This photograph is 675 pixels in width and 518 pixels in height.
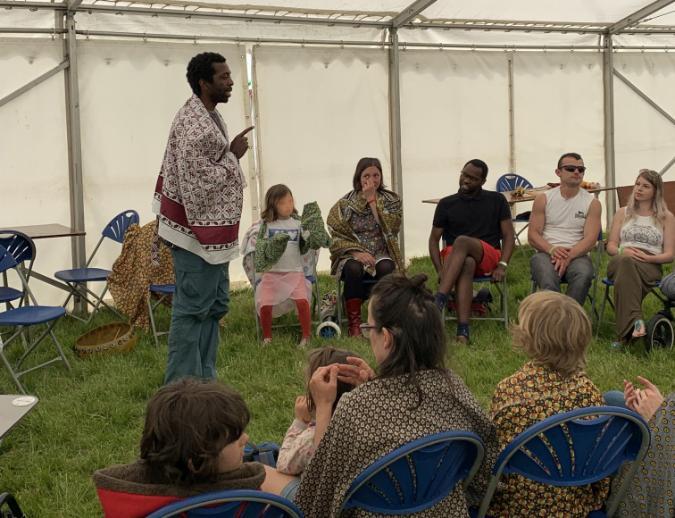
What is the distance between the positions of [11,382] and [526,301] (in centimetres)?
341

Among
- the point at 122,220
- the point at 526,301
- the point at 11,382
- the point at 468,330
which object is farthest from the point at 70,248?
the point at 526,301

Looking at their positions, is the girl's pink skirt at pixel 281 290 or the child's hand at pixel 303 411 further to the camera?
the girl's pink skirt at pixel 281 290

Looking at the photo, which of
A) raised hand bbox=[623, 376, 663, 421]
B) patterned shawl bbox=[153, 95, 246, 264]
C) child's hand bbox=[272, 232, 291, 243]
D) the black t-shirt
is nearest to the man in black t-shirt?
the black t-shirt

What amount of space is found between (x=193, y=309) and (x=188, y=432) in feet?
8.09

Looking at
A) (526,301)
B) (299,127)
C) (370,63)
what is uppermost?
(370,63)

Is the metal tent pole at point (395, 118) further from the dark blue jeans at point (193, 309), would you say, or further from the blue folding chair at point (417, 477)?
the blue folding chair at point (417, 477)

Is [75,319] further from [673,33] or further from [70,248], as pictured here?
[673,33]

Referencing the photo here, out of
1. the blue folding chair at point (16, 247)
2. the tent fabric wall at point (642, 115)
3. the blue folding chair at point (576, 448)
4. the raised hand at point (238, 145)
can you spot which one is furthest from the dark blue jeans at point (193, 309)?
the tent fabric wall at point (642, 115)

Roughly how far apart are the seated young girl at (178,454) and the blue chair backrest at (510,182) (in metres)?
7.07

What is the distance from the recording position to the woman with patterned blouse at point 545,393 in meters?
2.34

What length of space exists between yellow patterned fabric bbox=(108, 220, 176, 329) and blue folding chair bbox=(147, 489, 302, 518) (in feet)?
13.9

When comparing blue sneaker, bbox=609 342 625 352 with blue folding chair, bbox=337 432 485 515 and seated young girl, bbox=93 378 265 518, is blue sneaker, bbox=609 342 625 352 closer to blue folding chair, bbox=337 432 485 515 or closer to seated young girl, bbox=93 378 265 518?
blue folding chair, bbox=337 432 485 515

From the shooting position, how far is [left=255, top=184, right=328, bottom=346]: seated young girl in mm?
5719

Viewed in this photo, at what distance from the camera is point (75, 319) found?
259 inches
